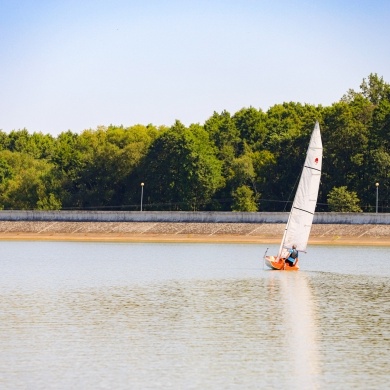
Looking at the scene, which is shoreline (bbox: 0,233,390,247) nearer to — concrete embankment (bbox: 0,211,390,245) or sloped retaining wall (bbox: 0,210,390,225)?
concrete embankment (bbox: 0,211,390,245)

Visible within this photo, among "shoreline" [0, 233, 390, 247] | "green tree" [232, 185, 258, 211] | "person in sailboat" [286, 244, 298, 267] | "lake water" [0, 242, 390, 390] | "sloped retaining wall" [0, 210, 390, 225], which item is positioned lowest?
"shoreline" [0, 233, 390, 247]

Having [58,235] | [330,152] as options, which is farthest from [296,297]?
[330,152]

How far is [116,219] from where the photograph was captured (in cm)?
13362

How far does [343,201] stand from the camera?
139m

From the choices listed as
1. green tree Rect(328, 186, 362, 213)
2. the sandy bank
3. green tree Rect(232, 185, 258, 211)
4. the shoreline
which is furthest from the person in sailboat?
green tree Rect(232, 185, 258, 211)

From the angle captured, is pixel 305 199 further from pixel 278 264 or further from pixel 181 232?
pixel 181 232

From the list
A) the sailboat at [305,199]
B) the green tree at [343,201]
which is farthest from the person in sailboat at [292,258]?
the green tree at [343,201]

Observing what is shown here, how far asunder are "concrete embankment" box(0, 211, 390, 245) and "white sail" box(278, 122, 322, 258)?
4693 cm

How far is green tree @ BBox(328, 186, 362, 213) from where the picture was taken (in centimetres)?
13888

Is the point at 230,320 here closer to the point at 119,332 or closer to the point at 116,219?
the point at 119,332

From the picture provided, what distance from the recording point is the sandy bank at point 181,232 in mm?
122625

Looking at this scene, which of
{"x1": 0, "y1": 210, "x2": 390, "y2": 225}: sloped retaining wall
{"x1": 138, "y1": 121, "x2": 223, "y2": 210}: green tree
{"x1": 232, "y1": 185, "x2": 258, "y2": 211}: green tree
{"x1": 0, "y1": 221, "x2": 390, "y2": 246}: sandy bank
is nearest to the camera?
{"x1": 0, "y1": 221, "x2": 390, "y2": 246}: sandy bank

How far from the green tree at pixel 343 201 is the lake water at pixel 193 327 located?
202ft

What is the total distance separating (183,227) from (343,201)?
2198 centimetres
